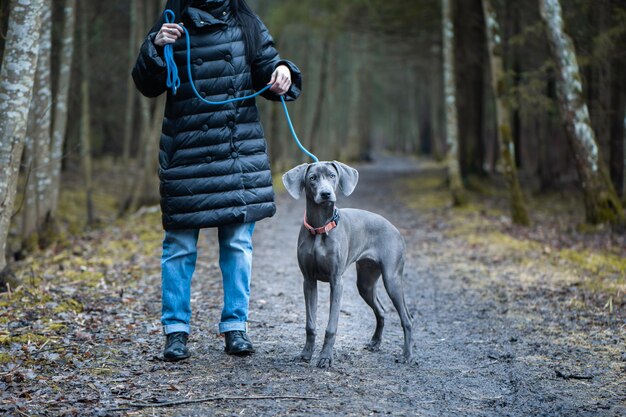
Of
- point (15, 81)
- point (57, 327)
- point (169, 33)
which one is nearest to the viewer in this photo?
point (169, 33)

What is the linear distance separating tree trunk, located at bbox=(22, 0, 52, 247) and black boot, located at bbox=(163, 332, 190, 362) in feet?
20.2

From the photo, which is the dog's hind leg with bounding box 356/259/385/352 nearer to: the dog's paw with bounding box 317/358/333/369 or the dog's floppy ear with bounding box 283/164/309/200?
the dog's paw with bounding box 317/358/333/369

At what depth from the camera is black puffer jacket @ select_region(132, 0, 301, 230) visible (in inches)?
195

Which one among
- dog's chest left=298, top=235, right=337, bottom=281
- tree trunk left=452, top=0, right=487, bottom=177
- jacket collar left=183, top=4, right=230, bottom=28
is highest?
tree trunk left=452, top=0, right=487, bottom=177

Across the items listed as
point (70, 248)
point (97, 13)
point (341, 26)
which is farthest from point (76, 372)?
point (341, 26)

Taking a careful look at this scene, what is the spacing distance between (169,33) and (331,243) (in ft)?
6.05

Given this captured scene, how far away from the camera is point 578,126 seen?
1180 centimetres

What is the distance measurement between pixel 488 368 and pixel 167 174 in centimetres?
278

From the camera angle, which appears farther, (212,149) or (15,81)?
(15,81)

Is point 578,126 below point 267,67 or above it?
above

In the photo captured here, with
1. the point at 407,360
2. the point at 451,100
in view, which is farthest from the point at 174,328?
the point at 451,100

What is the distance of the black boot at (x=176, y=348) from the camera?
4.95m

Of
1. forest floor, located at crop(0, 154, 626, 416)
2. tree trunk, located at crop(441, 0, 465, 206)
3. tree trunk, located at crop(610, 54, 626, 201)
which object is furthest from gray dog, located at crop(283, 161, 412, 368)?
tree trunk, located at crop(610, 54, 626, 201)

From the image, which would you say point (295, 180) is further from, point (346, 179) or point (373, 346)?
point (373, 346)
